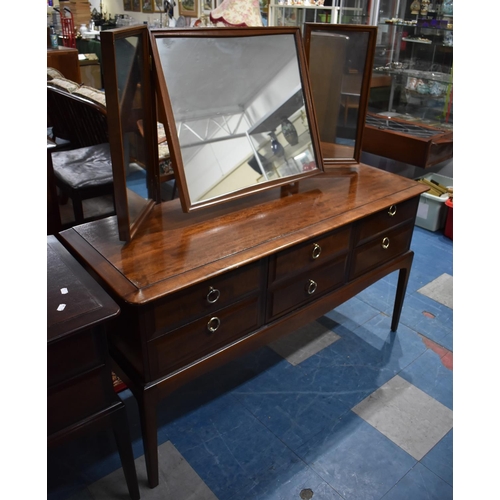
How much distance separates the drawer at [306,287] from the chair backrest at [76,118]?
184 centimetres

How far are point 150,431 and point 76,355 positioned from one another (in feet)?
1.31

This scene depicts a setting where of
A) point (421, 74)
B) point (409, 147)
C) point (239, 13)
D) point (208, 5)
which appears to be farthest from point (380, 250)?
point (208, 5)

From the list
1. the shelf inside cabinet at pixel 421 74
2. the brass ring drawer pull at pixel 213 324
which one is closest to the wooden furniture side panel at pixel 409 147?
the shelf inside cabinet at pixel 421 74

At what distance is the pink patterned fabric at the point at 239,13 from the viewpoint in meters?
2.08

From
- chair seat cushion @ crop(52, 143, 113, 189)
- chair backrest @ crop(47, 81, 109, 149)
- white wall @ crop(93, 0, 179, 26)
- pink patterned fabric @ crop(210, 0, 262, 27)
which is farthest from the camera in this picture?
white wall @ crop(93, 0, 179, 26)

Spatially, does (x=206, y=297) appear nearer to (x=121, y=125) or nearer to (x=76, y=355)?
(x=76, y=355)

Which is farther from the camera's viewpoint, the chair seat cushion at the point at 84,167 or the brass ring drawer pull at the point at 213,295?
the chair seat cushion at the point at 84,167

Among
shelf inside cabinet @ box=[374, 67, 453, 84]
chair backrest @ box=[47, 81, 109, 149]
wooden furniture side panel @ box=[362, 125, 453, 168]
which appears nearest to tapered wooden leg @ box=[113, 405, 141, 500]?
chair backrest @ box=[47, 81, 109, 149]

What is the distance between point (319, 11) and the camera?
3.81 metres

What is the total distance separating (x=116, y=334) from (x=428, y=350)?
1.45 m

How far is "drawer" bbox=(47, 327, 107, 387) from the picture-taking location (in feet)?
3.51

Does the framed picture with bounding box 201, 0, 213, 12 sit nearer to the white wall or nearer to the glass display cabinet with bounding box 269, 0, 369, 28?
the white wall

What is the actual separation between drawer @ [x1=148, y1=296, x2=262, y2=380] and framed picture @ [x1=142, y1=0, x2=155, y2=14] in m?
6.98

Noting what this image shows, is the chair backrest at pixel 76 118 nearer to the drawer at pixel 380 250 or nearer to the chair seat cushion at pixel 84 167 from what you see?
the chair seat cushion at pixel 84 167
